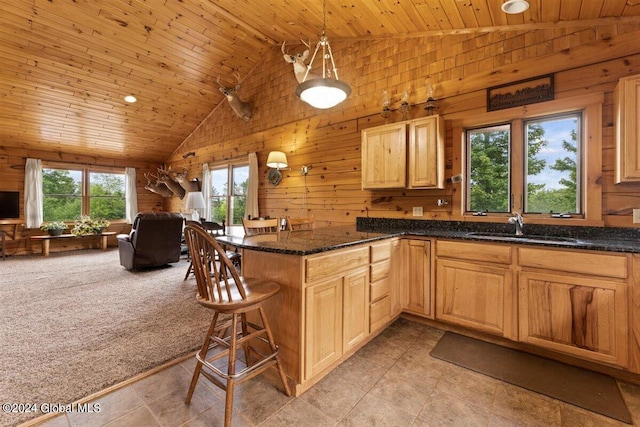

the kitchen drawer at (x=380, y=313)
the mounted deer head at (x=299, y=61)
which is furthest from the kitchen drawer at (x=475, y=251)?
the mounted deer head at (x=299, y=61)

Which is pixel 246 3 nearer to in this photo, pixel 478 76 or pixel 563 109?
pixel 478 76

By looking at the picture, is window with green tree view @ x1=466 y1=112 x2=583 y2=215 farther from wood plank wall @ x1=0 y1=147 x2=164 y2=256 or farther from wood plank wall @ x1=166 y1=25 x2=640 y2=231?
wood plank wall @ x1=0 y1=147 x2=164 y2=256

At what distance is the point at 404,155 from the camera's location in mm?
3160

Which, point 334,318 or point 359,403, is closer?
point 359,403

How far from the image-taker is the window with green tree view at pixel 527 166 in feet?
8.66

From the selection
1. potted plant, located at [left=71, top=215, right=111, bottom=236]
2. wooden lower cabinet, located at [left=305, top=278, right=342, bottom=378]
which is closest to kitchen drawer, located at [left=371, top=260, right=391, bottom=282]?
wooden lower cabinet, located at [left=305, top=278, right=342, bottom=378]

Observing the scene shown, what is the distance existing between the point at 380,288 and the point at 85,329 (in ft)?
8.96

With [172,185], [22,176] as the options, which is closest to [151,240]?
[172,185]

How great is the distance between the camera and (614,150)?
93.1 inches

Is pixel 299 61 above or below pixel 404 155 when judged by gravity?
above

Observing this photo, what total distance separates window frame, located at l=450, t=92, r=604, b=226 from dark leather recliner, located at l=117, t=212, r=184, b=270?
173 inches

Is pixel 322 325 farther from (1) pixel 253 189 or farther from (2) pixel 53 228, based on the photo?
(2) pixel 53 228

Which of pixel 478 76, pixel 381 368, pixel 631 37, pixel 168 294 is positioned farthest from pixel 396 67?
pixel 168 294

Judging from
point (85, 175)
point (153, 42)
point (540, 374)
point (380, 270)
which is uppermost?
point (153, 42)
